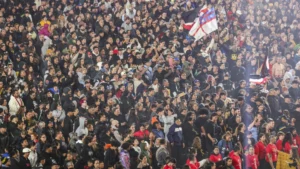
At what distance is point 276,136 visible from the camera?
16.5 metres

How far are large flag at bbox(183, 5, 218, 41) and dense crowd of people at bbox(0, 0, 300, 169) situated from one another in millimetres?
274

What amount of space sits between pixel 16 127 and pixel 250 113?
5796 millimetres

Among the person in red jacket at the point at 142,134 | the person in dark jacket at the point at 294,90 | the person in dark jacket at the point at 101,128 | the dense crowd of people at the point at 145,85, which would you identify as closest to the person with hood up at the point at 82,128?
the dense crowd of people at the point at 145,85

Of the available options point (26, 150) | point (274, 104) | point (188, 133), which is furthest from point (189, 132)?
point (26, 150)

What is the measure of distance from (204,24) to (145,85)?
4058 mm

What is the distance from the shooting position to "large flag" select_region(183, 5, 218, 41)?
22.7 metres

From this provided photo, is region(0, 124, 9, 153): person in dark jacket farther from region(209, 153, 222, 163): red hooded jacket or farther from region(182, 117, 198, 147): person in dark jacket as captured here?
region(209, 153, 222, 163): red hooded jacket

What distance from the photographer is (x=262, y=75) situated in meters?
20.3

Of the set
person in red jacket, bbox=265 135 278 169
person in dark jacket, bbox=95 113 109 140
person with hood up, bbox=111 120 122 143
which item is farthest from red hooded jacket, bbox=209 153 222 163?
person in dark jacket, bbox=95 113 109 140

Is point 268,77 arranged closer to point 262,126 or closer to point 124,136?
point 262,126

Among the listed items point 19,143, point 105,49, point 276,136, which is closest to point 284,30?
point 105,49

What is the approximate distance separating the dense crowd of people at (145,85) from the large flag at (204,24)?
0.27 m

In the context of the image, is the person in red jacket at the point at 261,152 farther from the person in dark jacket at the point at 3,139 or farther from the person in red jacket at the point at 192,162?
the person in dark jacket at the point at 3,139

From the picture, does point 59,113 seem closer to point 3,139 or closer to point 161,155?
point 3,139
